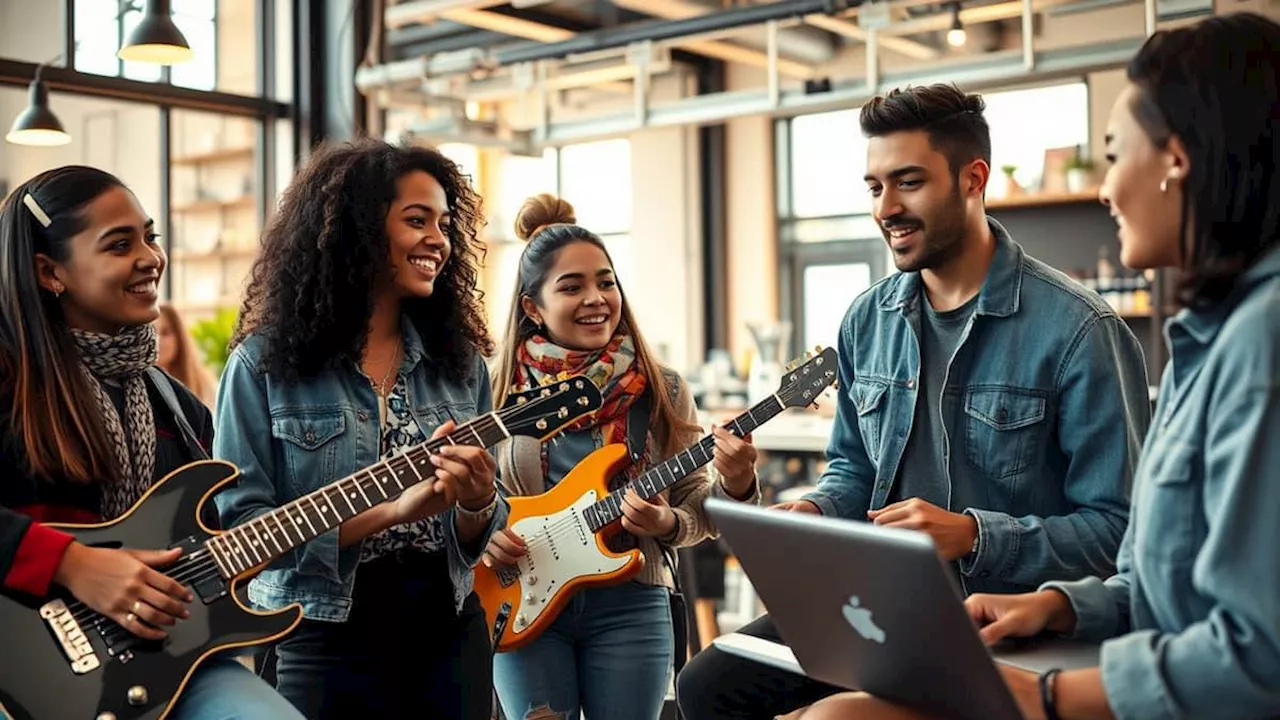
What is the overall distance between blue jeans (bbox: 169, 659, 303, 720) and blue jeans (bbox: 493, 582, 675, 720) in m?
0.72

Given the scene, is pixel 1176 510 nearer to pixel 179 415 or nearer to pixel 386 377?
pixel 386 377

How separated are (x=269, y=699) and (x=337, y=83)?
4.42 metres

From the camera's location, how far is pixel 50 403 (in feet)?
6.76

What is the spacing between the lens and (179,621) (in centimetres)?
200

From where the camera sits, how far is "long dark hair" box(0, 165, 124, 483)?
2.05 m

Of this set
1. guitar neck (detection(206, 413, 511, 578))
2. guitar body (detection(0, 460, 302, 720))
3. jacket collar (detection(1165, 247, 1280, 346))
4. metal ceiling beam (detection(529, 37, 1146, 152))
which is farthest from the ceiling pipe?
jacket collar (detection(1165, 247, 1280, 346))

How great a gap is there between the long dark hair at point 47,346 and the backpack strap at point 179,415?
17 centimetres

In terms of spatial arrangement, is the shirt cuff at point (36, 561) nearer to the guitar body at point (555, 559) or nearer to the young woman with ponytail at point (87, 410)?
the young woman with ponytail at point (87, 410)

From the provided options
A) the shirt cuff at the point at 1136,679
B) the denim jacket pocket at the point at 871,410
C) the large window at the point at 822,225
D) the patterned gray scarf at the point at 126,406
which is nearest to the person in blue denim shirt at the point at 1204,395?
the shirt cuff at the point at 1136,679

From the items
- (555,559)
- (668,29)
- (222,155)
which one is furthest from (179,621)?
(222,155)

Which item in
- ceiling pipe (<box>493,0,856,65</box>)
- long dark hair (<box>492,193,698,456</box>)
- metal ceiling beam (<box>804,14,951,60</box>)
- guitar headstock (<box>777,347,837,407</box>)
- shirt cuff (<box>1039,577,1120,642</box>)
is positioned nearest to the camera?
shirt cuff (<box>1039,577,1120,642</box>)

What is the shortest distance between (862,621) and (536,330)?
1548 millimetres

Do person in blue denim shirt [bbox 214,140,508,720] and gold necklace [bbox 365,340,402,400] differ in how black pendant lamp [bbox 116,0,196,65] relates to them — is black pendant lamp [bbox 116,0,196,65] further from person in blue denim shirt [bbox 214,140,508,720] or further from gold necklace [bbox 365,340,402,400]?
gold necklace [bbox 365,340,402,400]

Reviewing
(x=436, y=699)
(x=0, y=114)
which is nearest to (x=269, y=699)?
(x=436, y=699)
